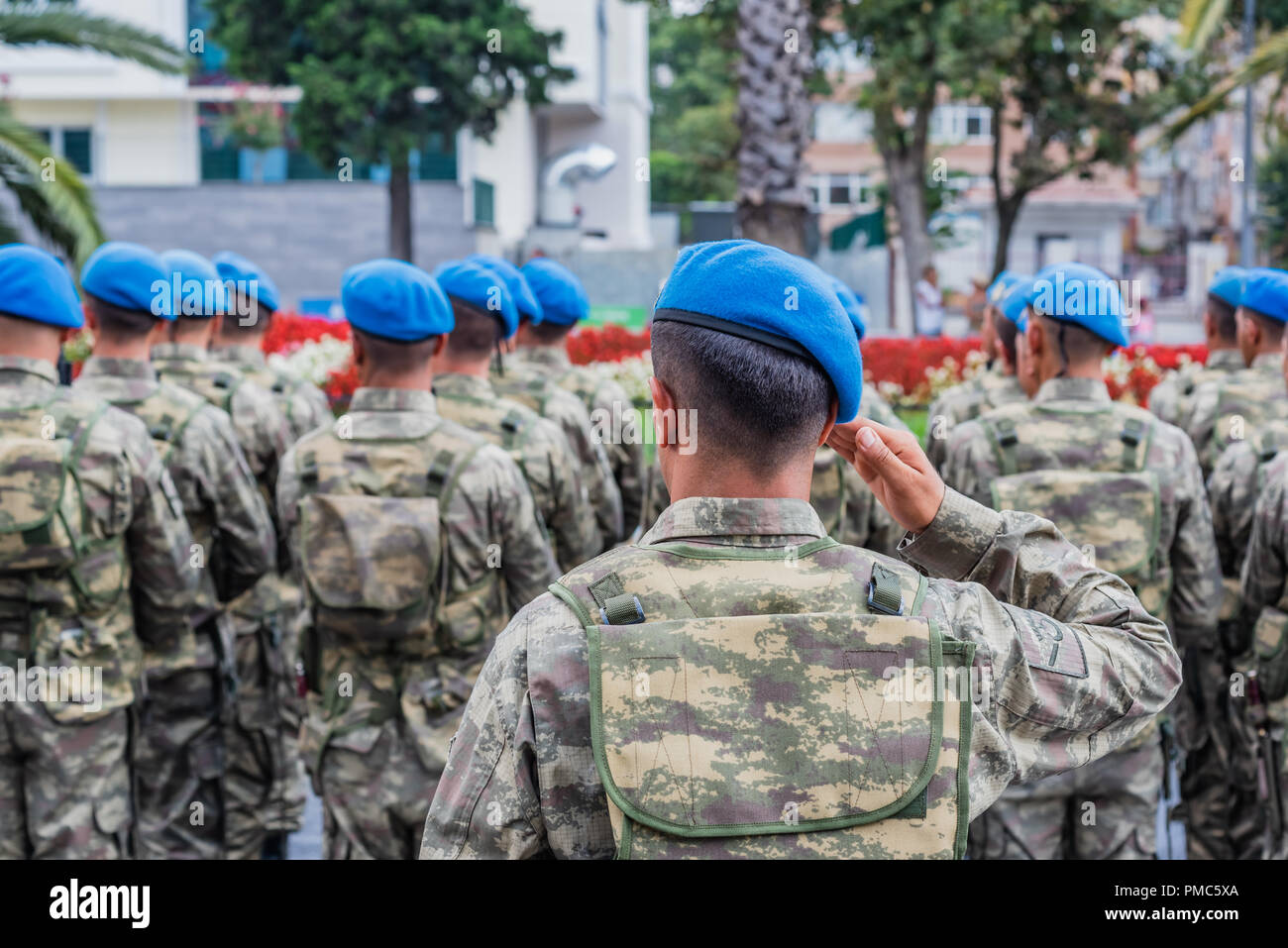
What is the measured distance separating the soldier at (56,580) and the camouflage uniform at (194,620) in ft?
2.65

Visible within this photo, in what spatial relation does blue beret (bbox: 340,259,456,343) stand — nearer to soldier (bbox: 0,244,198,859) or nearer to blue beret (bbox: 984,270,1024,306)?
soldier (bbox: 0,244,198,859)

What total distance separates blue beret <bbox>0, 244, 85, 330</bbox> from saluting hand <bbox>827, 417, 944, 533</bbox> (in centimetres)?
286

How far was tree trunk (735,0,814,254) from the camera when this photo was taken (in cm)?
1186

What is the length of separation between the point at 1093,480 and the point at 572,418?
2.65 meters

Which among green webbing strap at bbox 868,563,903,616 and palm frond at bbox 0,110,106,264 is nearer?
green webbing strap at bbox 868,563,903,616

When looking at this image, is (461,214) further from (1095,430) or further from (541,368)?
(1095,430)

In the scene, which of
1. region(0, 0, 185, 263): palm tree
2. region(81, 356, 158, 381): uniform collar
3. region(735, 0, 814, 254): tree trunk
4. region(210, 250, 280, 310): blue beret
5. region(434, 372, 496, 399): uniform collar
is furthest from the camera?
region(0, 0, 185, 263): palm tree

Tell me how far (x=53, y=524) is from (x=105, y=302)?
125cm

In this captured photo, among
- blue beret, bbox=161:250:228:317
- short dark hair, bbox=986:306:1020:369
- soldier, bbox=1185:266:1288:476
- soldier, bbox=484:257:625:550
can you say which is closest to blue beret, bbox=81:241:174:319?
blue beret, bbox=161:250:228:317

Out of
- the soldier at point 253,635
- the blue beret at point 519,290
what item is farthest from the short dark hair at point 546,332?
the soldier at point 253,635

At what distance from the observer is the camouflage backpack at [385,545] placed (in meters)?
4.14

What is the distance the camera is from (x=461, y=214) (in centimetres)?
2956

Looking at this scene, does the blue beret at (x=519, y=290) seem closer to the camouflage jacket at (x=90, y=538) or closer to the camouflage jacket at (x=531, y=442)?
the camouflage jacket at (x=531, y=442)

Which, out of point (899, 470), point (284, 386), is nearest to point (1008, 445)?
point (899, 470)
